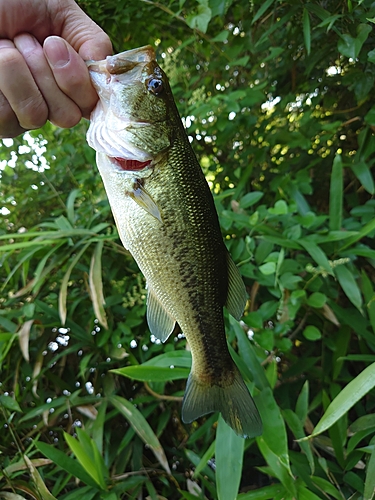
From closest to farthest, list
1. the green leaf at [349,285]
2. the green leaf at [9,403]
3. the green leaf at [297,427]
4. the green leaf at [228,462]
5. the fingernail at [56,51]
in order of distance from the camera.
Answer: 1. the fingernail at [56,51]
2. the green leaf at [228,462]
3. the green leaf at [297,427]
4. the green leaf at [349,285]
5. the green leaf at [9,403]

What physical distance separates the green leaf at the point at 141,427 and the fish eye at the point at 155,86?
1.13m

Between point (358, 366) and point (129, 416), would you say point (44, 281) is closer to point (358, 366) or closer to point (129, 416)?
point (129, 416)

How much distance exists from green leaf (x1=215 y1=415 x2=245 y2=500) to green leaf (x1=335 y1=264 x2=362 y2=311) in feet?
1.89

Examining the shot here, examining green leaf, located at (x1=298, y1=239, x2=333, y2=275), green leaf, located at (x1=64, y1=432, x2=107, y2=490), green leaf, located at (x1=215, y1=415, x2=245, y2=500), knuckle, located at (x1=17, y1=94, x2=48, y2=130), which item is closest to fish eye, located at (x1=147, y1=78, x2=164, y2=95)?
knuckle, located at (x1=17, y1=94, x2=48, y2=130)

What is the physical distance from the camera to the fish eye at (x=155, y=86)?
0.94 m

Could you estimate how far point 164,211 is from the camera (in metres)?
0.91

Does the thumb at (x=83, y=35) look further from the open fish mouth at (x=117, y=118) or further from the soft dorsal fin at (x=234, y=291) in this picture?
the soft dorsal fin at (x=234, y=291)

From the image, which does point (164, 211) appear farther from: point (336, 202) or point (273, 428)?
point (336, 202)

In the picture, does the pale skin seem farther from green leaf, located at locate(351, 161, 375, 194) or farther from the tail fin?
green leaf, located at locate(351, 161, 375, 194)

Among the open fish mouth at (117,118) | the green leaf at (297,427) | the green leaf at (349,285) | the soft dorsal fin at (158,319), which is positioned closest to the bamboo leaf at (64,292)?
the soft dorsal fin at (158,319)

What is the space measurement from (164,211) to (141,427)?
0.91 meters

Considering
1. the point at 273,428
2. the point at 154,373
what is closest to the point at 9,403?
the point at 154,373

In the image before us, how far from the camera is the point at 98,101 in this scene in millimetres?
960

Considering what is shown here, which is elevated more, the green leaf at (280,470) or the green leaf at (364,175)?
the green leaf at (364,175)
